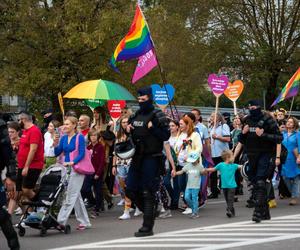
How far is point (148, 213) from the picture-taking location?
966cm

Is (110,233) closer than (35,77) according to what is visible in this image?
Yes

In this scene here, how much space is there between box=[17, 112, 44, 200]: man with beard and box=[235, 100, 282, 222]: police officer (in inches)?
129

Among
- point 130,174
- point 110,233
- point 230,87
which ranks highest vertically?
point 230,87

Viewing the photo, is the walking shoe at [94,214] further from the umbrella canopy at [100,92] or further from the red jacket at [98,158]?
the umbrella canopy at [100,92]

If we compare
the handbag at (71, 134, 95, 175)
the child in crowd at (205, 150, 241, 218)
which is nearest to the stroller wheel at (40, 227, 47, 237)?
the handbag at (71, 134, 95, 175)

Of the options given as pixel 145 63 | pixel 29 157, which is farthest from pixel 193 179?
pixel 145 63

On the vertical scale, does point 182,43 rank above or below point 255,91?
above

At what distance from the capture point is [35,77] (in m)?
22.6

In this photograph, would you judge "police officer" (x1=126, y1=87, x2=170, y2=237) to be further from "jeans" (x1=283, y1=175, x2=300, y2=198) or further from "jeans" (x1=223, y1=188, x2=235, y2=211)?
"jeans" (x1=283, y1=175, x2=300, y2=198)

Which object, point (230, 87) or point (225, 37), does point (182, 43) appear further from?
point (230, 87)

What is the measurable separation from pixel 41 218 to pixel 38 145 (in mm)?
1590

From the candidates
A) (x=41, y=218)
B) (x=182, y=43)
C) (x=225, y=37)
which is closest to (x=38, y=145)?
(x=41, y=218)

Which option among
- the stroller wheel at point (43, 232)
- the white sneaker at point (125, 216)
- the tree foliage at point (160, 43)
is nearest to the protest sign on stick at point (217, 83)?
the tree foliage at point (160, 43)

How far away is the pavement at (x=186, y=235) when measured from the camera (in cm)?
902
